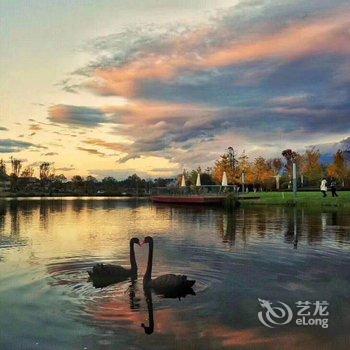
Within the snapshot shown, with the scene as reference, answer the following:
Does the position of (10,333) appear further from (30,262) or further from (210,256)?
(210,256)

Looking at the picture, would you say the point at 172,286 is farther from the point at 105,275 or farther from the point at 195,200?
the point at 195,200

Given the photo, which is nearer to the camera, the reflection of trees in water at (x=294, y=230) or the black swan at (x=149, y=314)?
the black swan at (x=149, y=314)

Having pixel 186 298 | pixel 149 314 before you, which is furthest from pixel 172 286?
pixel 149 314

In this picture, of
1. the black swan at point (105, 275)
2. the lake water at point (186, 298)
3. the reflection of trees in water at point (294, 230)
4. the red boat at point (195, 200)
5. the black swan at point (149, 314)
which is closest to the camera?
the lake water at point (186, 298)

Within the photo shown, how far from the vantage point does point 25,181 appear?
642 feet

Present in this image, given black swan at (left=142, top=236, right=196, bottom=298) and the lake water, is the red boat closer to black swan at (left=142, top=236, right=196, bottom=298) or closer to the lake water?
the lake water

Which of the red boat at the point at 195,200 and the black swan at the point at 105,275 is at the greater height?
the red boat at the point at 195,200

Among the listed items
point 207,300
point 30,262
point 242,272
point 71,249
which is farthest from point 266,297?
point 71,249

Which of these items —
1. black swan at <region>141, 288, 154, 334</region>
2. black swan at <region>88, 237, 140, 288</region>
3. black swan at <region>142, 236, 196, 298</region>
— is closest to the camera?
black swan at <region>141, 288, 154, 334</region>

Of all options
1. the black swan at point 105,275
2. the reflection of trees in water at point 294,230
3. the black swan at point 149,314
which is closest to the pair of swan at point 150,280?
the black swan at point 105,275

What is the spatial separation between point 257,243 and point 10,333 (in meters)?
15.5

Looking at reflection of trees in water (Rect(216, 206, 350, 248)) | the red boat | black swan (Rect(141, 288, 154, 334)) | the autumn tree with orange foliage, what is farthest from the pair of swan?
the autumn tree with orange foliage

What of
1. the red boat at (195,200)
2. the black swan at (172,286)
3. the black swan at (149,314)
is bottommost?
the black swan at (149,314)

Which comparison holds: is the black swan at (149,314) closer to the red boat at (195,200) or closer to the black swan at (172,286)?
the black swan at (172,286)
